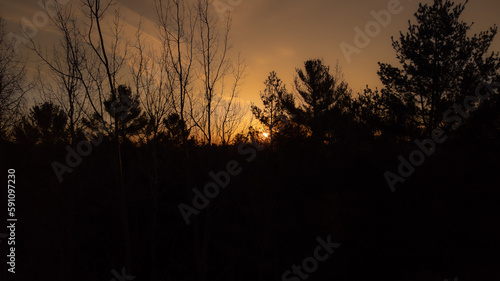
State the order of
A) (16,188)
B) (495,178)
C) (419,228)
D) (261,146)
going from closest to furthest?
(16,188) → (495,178) → (419,228) → (261,146)

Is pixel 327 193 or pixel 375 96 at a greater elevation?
pixel 375 96

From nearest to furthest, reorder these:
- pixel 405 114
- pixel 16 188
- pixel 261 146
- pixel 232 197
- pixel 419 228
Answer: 1. pixel 16 188
2. pixel 419 228
3. pixel 405 114
4. pixel 232 197
5. pixel 261 146

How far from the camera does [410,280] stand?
1239cm

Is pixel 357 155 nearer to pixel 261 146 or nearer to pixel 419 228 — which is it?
pixel 419 228

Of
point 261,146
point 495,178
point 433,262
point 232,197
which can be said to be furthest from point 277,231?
point 495,178

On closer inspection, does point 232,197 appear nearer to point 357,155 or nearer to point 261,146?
point 261,146

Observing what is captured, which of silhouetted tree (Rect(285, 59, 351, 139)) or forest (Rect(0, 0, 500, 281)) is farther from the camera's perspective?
silhouetted tree (Rect(285, 59, 351, 139))

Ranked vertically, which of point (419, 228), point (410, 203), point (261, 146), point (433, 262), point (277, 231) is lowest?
point (433, 262)

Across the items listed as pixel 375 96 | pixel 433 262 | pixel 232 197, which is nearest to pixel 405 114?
pixel 375 96

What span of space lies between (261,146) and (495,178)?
458 inches

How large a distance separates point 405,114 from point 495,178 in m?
4.51

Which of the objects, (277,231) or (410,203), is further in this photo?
(277,231)

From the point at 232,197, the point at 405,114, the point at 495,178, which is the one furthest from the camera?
the point at 232,197

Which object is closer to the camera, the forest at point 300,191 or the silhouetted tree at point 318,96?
the forest at point 300,191
